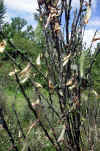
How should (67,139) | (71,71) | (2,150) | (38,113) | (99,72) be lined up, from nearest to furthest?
(38,113) → (71,71) → (67,139) → (2,150) → (99,72)

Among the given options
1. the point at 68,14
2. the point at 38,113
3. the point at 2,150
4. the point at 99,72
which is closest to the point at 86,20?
the point at 68,14

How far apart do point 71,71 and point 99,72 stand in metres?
3.59

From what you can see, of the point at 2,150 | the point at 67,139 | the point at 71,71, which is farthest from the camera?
the point at 2,150

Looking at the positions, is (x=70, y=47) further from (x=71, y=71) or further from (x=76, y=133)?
(x=76, y=133)

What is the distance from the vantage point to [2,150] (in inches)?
109

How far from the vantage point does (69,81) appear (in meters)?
0.81

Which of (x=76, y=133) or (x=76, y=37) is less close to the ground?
(x=76, y=37)

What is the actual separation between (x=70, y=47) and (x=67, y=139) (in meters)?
0.47

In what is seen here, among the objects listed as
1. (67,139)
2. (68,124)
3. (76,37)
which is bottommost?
(67,139)

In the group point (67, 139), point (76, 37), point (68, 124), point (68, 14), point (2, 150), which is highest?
point (68, 14)

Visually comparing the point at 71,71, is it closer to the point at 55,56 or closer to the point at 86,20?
the point at 55,56

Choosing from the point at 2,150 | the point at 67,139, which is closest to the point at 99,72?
the point at 2,150

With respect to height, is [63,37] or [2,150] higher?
[63,37]

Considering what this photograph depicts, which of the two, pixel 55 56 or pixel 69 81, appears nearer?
pixel 69 81
